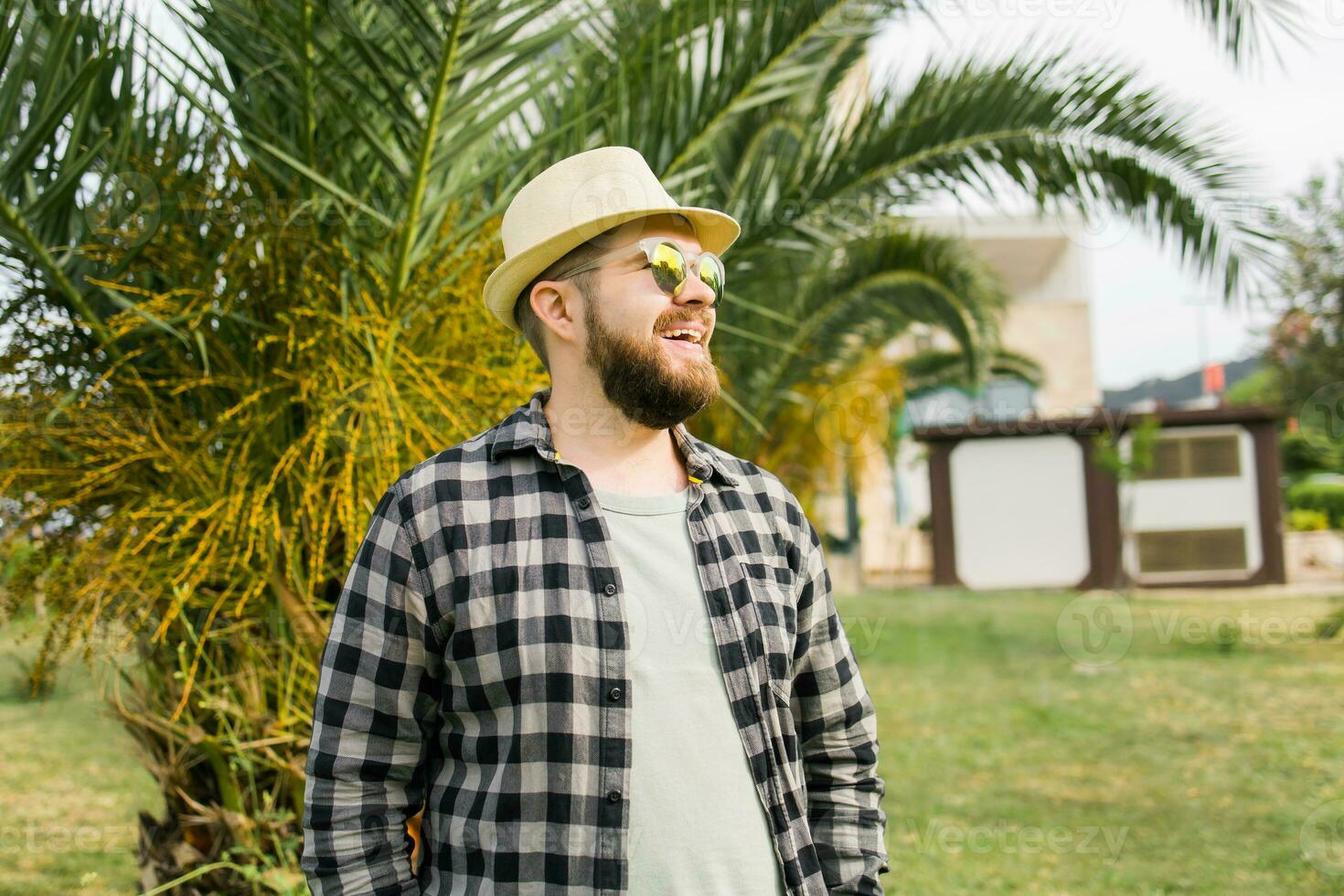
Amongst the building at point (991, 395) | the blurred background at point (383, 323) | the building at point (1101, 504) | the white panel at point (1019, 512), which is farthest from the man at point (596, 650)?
the white panel at point (1019, 512)

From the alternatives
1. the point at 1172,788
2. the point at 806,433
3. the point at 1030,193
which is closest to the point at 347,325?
the point at 1030,193

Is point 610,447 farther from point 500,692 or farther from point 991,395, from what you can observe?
point 991,395

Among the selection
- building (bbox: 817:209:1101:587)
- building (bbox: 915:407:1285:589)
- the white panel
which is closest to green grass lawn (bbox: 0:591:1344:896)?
building (bbox: 817:209:1101:587)

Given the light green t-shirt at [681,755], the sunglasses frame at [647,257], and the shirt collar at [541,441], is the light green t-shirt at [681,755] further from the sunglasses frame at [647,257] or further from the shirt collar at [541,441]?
the sunglasses frame at [647,257]

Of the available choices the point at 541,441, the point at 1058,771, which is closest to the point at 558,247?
the point at 541,441

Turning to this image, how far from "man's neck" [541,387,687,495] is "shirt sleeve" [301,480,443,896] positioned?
1.08 feet

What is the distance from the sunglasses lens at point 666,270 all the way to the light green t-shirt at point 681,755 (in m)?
0.39

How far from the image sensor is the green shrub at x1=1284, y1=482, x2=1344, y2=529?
902 inches

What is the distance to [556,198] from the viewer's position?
179 cm

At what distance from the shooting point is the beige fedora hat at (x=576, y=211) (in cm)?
174

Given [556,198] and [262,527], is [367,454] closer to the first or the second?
[262,527]

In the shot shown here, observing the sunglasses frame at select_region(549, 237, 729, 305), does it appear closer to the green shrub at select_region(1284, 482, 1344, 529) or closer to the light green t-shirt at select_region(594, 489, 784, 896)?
the light green t-shirt at select_region(594, 489, 784, 896)

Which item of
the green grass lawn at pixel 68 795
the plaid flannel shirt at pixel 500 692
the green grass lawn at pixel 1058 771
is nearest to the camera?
the plaid flannel shirt at pixel 500 692

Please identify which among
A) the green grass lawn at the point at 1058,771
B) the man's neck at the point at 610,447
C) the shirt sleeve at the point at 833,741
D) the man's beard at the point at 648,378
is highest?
the man's beard at the point at 648,378
